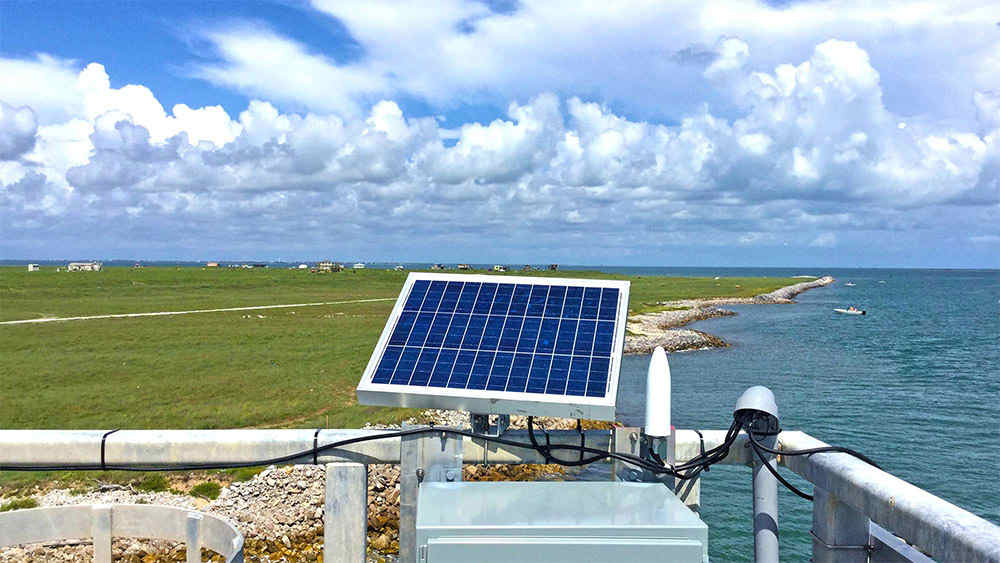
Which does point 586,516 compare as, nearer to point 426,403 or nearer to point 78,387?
point 426,403

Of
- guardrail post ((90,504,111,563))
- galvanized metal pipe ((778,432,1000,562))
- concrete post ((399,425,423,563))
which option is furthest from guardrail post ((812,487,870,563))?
guardrail post ((90,504,111,563))

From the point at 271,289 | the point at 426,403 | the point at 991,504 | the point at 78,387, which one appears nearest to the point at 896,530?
the point at 426,403

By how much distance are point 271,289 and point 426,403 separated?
375ft

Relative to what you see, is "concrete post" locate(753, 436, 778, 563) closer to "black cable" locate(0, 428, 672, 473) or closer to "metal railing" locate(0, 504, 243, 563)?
"black cable" locate(0, 428, 672, 473)

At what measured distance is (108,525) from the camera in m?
5.05

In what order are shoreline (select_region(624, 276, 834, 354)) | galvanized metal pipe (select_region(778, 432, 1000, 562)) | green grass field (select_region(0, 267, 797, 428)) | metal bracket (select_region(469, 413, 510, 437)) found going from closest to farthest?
galvanized metal pipe (select_region(778, 432, 1000, 562)) < metal bracket (select_region(469, 413, 510, 437)) < green grass field (select_region(0, 267, 797, 428)) < shoreline (select_region(624, 276, 834, 354))

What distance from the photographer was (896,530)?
393cm

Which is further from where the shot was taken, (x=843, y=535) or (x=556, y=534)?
(x=843, y=535)

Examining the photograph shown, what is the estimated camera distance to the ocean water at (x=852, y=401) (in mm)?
23797

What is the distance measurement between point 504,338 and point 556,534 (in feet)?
6.43

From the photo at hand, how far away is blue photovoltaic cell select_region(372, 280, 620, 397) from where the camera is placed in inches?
198

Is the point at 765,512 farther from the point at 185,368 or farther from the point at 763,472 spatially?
the point at 185,368

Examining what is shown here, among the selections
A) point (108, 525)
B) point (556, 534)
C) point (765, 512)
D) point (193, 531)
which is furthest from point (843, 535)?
point (108, 525)

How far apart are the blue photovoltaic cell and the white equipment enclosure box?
94 cm
